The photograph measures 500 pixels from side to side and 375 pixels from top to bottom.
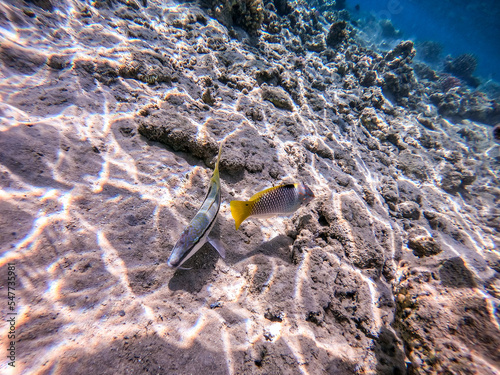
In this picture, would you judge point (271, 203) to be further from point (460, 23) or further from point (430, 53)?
point (460, 23)

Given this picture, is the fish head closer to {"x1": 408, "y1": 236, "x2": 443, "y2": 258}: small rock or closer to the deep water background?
{"x1": 408, "y1": 236, "x2": 443, "y2": 258}: small rock

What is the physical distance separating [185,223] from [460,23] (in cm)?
8423

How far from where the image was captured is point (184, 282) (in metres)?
2.06

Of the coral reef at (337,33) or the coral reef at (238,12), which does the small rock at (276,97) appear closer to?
the coral reef at (238,12)

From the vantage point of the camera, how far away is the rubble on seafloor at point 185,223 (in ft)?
5.49

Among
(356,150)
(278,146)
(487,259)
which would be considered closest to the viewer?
(487,259)

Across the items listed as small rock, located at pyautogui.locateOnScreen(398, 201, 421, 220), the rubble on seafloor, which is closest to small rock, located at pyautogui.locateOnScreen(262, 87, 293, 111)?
the rubble on seafloor

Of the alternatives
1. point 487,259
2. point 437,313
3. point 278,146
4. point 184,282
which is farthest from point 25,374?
point 487,259

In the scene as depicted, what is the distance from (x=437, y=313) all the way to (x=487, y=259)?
3207mm

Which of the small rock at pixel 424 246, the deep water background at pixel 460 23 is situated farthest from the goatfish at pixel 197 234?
the deep water background at pixel 460 23

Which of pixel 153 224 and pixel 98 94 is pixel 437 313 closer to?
pixel 153 224

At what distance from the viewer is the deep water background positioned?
38072 millimetres

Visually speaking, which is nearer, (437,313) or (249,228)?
(437,313)

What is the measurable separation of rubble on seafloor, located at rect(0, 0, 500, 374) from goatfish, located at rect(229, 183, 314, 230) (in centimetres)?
61
